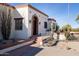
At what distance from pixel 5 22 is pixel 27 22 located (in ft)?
2.82

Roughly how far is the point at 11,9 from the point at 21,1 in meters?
0.72

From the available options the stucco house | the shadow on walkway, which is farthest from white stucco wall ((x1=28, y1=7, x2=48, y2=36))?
the shadow on walkway

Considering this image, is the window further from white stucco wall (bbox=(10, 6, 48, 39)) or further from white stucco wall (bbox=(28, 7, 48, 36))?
white stucco wall (bbox=(28, 7, 48, 36))

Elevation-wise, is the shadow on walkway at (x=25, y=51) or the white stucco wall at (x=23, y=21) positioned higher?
the white stucco wall at (x=23, y=21)

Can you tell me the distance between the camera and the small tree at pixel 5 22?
9469 mm

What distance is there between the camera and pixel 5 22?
9.56m

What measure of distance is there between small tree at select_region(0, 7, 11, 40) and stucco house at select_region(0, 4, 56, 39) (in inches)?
6.3

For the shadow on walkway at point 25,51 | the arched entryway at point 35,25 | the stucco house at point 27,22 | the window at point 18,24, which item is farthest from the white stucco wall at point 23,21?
the shadow on walkway at point 25,51

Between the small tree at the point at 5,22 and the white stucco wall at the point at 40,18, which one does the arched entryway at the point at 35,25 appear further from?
the small tree at the point at 5,22

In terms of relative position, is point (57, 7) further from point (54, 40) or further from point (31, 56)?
point (31, 56)

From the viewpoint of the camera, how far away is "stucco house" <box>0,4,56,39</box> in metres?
9.40

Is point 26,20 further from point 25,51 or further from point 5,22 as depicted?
point 25,51

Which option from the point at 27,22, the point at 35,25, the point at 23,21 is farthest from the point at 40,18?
the point at 23,21

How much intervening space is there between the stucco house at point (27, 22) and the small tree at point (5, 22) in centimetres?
16
